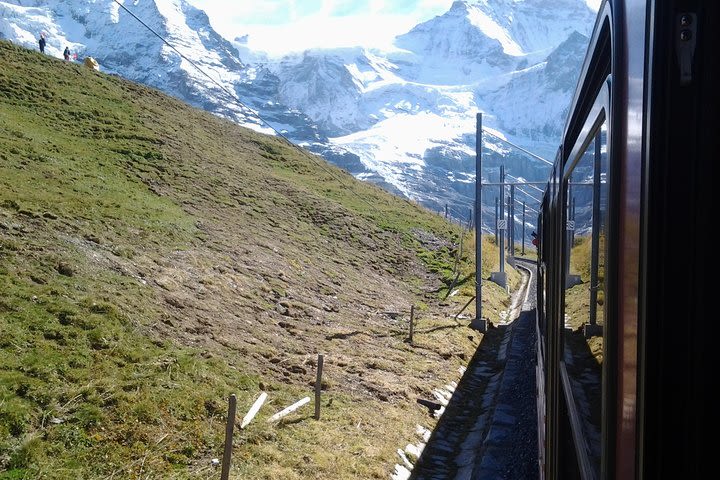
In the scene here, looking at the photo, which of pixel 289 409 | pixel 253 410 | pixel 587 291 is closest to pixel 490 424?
pixel 289 409

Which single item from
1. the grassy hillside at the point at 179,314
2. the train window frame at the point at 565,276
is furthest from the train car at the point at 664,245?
the grassy hillside at the point at 179,314

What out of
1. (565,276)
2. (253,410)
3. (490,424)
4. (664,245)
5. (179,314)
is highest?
(565,276)

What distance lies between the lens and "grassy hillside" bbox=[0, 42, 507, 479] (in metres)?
7.65

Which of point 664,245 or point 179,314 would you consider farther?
point 179,314

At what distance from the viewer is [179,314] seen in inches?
467

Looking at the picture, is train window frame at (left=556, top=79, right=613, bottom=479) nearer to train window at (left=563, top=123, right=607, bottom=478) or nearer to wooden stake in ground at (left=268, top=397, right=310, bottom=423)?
train window at (left=563, top=123, right=607, bottom=478)

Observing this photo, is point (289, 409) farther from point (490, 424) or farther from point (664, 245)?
point (664, 245)

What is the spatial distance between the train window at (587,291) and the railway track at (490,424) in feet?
20.8

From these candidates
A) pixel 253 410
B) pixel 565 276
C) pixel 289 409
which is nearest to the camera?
pixel 565 276

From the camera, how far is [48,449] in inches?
266

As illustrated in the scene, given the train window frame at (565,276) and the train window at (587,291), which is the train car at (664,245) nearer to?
the train window frame at (565,276)

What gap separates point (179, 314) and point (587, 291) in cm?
1057

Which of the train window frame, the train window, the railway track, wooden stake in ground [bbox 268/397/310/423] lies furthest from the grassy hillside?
the train window

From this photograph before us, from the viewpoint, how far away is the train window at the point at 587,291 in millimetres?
1968
